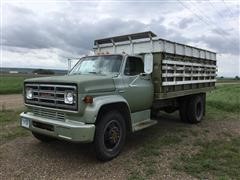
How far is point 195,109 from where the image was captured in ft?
28.5

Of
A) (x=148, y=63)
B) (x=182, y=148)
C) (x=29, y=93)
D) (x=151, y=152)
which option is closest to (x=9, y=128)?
(x=29, y=93)

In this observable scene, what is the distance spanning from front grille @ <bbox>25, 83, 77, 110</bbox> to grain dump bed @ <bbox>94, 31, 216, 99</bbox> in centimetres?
264

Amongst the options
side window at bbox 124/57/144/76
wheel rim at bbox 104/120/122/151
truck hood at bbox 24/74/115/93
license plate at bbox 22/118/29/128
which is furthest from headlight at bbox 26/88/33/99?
side window at bbox 124/57/144/76

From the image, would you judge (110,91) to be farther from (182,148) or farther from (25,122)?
(182,148)

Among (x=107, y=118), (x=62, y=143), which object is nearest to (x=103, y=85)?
(x=107, y=118)

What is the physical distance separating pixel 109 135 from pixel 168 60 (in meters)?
2.77

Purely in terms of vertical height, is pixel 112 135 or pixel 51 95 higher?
pixel 51 95

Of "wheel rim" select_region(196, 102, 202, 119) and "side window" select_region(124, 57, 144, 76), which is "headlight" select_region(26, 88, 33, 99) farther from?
"wheel rim" select_region(196, 102, 202, 119)

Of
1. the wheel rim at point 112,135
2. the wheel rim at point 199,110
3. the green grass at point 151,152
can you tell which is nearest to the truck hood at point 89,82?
the wheel rim at point 112,135

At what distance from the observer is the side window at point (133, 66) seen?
5879 mm

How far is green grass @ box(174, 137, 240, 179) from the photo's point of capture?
174 inches

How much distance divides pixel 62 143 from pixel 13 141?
1.20 meters

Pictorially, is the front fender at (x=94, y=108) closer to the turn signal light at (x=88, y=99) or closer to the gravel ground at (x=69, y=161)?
the turn signal light at (x=88, y=99)

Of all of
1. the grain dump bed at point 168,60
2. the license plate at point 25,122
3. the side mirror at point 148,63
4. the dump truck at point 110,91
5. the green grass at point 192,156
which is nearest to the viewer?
the green grass at point 192,156
